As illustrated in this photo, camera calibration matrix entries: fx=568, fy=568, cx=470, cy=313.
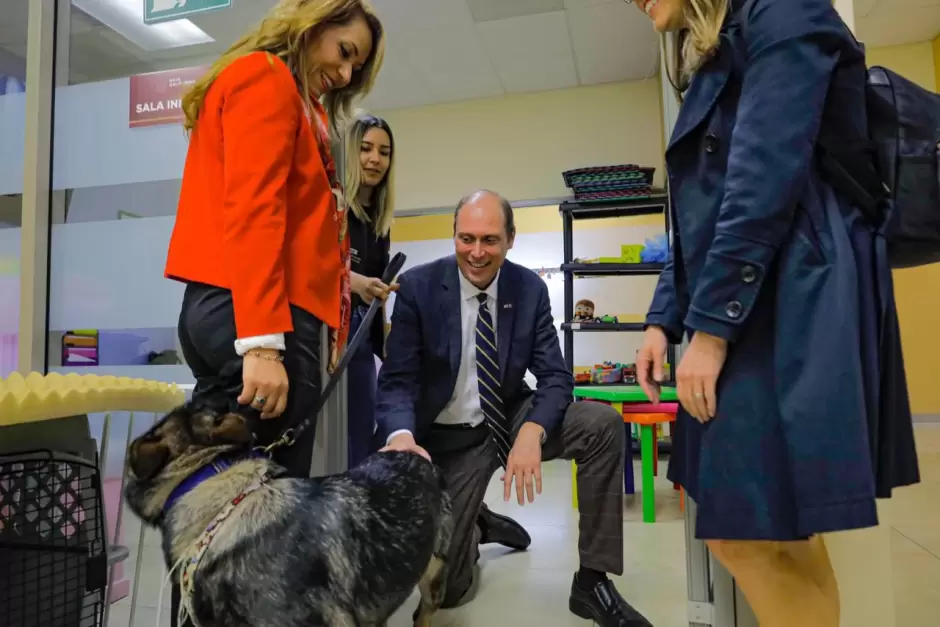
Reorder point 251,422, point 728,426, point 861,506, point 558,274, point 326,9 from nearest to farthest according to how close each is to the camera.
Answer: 1. point 861,506
2. point 728,426
3. point 251,422
4. point 326,9
5. point 558,274

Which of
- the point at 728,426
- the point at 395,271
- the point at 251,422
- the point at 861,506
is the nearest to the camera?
the point at 861,506

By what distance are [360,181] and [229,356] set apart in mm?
993

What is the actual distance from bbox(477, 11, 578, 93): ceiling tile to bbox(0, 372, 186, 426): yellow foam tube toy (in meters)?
3.50

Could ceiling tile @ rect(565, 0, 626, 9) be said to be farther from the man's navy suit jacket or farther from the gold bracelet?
the gold bracelet

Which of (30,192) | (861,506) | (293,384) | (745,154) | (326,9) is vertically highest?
(326,9)

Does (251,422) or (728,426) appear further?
(251,422)

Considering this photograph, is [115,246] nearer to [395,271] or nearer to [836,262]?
[395,271]

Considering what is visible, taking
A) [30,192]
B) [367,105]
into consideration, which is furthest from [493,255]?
[367,105]

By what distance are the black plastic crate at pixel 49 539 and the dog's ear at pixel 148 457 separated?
180mm

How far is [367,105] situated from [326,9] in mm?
4213

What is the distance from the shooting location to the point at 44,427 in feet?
3.47

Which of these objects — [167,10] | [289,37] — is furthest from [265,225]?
[167,10]

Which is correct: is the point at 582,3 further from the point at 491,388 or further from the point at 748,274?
the point at 748,274

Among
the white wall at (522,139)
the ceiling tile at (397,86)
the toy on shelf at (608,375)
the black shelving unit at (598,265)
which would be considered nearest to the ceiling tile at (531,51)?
the white wall at (522,139)
